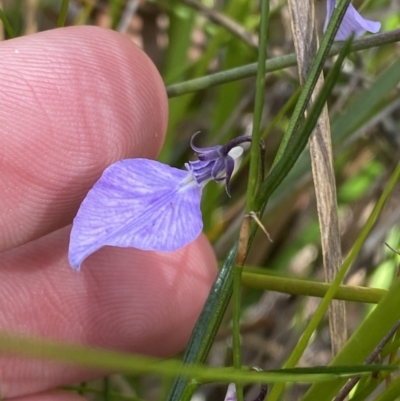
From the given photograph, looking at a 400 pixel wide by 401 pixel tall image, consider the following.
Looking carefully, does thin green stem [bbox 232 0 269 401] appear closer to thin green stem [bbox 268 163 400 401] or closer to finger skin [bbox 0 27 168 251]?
thin green stem [bbox 268 163 400 401]

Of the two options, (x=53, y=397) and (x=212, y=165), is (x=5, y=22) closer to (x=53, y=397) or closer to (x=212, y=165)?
(x=212, y=165)

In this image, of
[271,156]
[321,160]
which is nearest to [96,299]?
[321,160]

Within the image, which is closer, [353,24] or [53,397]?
[353,24]

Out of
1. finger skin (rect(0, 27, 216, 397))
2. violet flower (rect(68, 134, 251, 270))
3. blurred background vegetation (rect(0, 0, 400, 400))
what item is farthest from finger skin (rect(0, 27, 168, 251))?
blurred background vegetation (rect(0, 0, 400, 400))

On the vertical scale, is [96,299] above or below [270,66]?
below

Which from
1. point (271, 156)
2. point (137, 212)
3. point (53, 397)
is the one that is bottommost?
point (53, 397)

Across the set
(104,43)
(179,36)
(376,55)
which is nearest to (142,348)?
(104,43)

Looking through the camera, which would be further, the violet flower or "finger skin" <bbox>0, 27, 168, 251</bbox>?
"finger skin" <bbox>0, 27, 168, 251</bbox>
